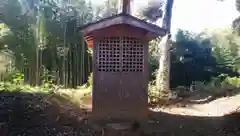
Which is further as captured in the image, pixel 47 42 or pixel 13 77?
pixel 47 42

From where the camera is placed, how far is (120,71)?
786 cm

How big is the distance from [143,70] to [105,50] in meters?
0.99

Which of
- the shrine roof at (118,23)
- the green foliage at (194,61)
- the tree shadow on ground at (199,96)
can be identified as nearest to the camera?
the shrine roof at (118,23)

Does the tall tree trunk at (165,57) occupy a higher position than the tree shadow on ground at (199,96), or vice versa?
the tall tree trunk at (165,57)

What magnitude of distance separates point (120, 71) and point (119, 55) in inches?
14.7

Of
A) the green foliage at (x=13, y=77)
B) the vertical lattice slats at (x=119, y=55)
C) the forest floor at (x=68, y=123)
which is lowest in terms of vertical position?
the forest floor at (x=68, y=123)

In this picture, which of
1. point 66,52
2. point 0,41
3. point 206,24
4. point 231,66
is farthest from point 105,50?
point 206,24

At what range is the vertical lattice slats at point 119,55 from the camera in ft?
25.8

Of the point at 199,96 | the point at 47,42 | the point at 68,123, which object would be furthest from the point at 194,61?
the point at 68,123

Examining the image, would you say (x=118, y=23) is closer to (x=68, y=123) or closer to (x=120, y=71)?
(x=120, y=71)

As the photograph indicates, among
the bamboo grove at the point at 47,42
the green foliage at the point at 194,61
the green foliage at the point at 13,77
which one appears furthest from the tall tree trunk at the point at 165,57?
the green foliage at the point at 13,77

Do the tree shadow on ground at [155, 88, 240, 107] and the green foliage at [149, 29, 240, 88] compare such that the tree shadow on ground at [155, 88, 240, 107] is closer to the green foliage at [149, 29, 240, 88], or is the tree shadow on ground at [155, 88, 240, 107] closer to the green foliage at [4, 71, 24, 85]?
the green foliage at [149, 29, 240, 88]

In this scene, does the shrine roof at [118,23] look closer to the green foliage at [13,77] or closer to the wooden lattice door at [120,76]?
the wooden lattice door at [120,76]

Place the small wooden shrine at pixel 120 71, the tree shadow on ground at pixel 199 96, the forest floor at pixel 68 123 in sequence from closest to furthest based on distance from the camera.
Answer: the forest floor at pixel 68 123 < the small wooden shrine at pixel 120 71 < the tree shadow on ground at pixel 199 96
